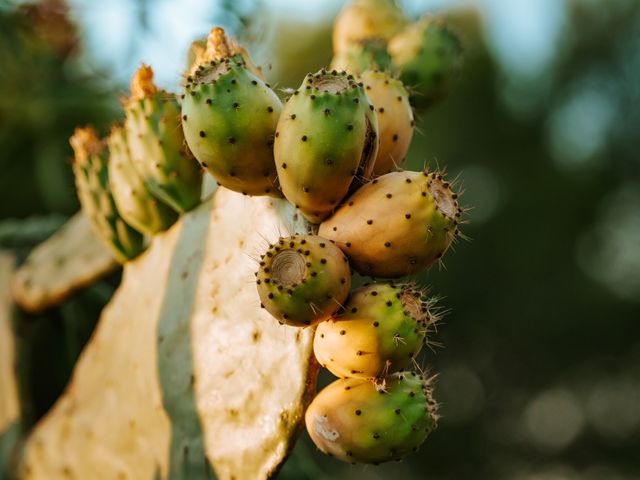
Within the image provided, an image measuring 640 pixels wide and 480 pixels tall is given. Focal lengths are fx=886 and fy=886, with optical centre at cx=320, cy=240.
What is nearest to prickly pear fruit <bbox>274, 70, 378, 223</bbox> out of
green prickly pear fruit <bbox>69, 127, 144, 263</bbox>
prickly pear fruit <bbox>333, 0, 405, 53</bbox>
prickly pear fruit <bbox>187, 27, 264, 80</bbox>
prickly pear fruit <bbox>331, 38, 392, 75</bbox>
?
prickly pear fruit <bbox>187, 27, 264, 80</bbox>

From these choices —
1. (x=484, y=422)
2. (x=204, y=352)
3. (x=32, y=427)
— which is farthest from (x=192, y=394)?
(x=484, y=422)

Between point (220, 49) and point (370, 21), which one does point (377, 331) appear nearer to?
point (220, 49)

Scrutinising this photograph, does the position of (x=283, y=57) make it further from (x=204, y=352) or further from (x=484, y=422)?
(x=204, y=352)

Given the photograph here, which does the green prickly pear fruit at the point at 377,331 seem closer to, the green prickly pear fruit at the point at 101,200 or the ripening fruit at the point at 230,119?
the ripening fruit at the point at 230,119

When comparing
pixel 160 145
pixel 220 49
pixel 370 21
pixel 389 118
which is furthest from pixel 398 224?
pixel 370 21

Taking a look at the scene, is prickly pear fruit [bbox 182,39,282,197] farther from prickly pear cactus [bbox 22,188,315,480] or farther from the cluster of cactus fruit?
prickly pear cactus [bbox 22,188,315,480]

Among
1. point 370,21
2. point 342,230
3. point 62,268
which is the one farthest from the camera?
point 62,268

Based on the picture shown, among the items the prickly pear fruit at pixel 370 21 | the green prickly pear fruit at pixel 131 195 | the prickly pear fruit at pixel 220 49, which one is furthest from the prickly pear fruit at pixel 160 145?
the prickly pear fruit at pixel 370 21
